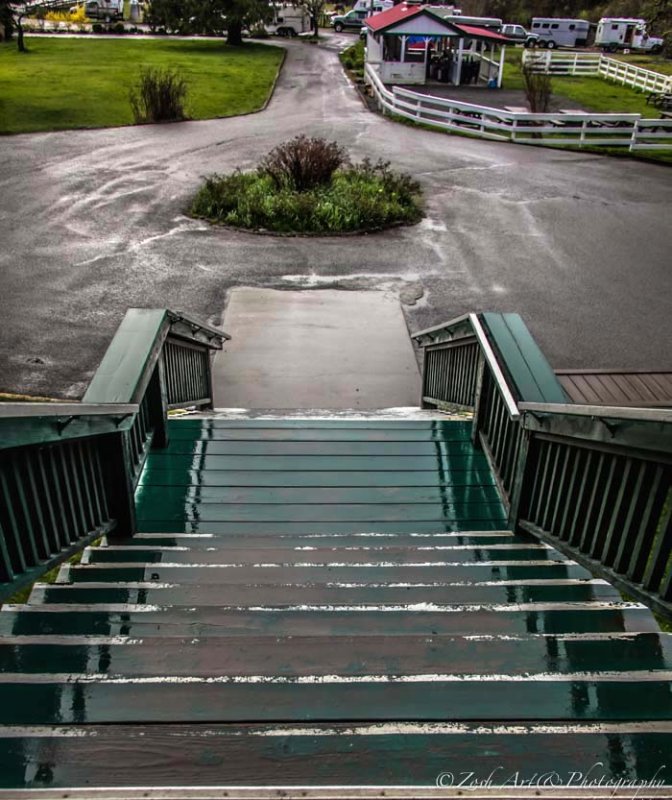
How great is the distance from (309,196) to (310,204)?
20.1 inches

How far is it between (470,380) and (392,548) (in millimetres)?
3236

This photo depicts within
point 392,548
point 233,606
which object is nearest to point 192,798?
point 233,606

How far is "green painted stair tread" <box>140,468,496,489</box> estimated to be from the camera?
5.09 m

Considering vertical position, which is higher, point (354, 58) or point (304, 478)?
point (354, 58)

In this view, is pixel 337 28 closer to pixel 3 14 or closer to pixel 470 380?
pixel 3 14

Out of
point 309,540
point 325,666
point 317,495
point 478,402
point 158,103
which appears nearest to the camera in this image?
point 325,666

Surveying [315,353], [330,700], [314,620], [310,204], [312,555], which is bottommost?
[315,353]

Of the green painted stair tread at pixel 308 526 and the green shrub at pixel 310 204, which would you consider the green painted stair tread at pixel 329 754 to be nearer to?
the green painted stair tread at pixel 308 526

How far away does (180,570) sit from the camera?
370 cm

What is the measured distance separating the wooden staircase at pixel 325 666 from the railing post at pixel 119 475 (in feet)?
0.61

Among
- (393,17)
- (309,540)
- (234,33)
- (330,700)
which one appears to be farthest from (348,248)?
(234,33)

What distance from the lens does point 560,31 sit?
5253cm

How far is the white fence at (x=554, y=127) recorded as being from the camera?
23031 millimetres

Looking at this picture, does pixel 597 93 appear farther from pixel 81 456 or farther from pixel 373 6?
pixel 81 456
